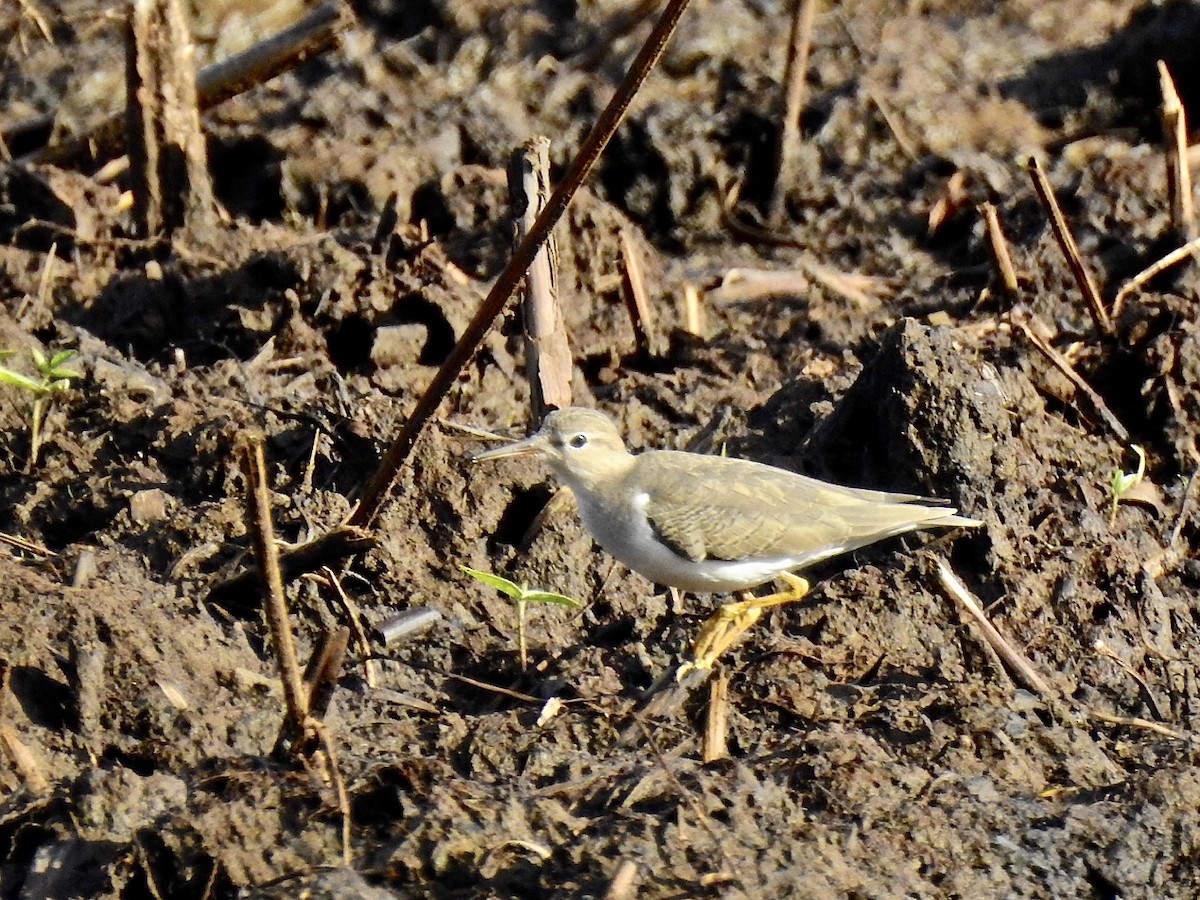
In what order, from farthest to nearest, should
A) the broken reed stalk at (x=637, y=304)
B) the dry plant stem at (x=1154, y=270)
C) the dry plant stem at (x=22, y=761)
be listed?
the broken reed stalk at (x=637, y=304)
the dry plant stem at (x=1154, y=270)
the dry plant stem at (x=22, y=761)

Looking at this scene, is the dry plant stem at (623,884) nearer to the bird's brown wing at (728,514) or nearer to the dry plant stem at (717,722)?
the dry plant stem at (717,722)

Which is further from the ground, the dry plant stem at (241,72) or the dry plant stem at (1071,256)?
the dry plant stem at (241,72)

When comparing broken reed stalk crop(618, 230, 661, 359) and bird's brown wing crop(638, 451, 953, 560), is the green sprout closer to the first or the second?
bird's brown wing crop(638, 451, 953, 560)

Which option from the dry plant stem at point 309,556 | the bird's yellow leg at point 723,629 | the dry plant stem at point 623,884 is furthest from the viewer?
the dry plant stem at point 309,556

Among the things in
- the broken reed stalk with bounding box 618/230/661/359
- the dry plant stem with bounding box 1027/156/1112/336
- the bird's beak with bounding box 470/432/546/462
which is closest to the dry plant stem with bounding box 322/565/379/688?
the bird's beak with bounding box 470/432/546/462

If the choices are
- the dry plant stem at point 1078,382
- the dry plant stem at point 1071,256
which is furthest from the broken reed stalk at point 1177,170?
the dry plant stem at point 1078,382

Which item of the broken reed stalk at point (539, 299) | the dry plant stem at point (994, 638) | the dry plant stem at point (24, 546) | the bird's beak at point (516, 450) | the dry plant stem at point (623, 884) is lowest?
the dry plant stem at point (623, 884)
